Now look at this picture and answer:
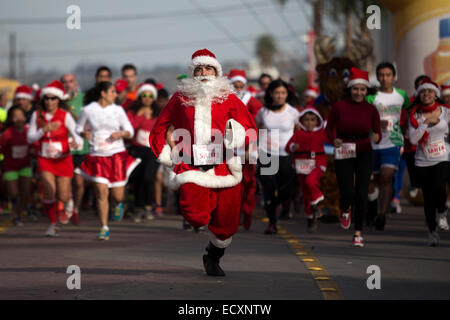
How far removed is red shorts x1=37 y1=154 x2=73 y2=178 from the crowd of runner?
14mm

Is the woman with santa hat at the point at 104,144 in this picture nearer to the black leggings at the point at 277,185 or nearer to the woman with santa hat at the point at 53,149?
the woman with santa hat at the point at 53,149

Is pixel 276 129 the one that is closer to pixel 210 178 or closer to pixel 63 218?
pixel 63 218

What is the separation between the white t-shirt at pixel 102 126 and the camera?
1316cm

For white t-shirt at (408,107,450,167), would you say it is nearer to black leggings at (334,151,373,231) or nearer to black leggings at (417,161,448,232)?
black leggings at (417,161,448,232)

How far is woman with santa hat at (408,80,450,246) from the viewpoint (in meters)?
11.8

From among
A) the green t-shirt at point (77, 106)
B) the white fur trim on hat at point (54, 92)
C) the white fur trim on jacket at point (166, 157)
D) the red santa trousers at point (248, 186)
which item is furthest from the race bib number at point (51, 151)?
the white fur trim on jacket at point (166, 157)

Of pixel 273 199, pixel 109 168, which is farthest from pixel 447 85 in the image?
pixel 109 168

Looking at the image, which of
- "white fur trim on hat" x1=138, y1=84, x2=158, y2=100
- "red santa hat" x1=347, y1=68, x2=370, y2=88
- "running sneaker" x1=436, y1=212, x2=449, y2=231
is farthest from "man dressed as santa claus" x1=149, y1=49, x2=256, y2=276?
"white fur trim on hat" x1=138, y1=84, x2=158, y2=100

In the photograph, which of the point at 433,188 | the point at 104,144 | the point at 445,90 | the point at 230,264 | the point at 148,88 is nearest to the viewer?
the point at 230,264

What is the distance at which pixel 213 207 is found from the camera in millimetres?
8938

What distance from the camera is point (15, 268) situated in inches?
380

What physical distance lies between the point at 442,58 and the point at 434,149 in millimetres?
5973

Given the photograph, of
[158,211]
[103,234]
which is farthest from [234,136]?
[158,211]
